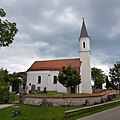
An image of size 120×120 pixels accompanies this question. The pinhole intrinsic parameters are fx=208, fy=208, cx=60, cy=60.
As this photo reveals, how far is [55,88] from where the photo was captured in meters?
49.0

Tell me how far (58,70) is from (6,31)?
3357 centimetres

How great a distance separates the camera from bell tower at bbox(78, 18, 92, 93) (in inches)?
1911

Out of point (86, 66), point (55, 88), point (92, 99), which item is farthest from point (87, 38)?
point (92, 99)

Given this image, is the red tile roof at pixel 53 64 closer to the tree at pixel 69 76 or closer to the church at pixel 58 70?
the church at pixel 58 70

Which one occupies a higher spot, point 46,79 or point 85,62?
point 85,62

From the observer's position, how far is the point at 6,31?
17.1 meters

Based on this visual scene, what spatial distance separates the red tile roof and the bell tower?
161 centimetres

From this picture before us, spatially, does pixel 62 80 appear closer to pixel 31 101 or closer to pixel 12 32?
pixel 31 101

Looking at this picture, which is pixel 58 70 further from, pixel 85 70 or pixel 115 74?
pixel 115 74

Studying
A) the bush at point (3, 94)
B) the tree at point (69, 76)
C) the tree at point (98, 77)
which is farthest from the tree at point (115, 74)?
the bush at point (3, 94)

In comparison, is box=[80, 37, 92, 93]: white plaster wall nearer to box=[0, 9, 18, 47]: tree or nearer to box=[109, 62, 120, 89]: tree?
box=[109, 62, 120, 89]: tree

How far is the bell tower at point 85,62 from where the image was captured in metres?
48.5

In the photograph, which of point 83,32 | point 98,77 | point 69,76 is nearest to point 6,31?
point 69,76

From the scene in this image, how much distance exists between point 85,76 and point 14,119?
36.2 metres
